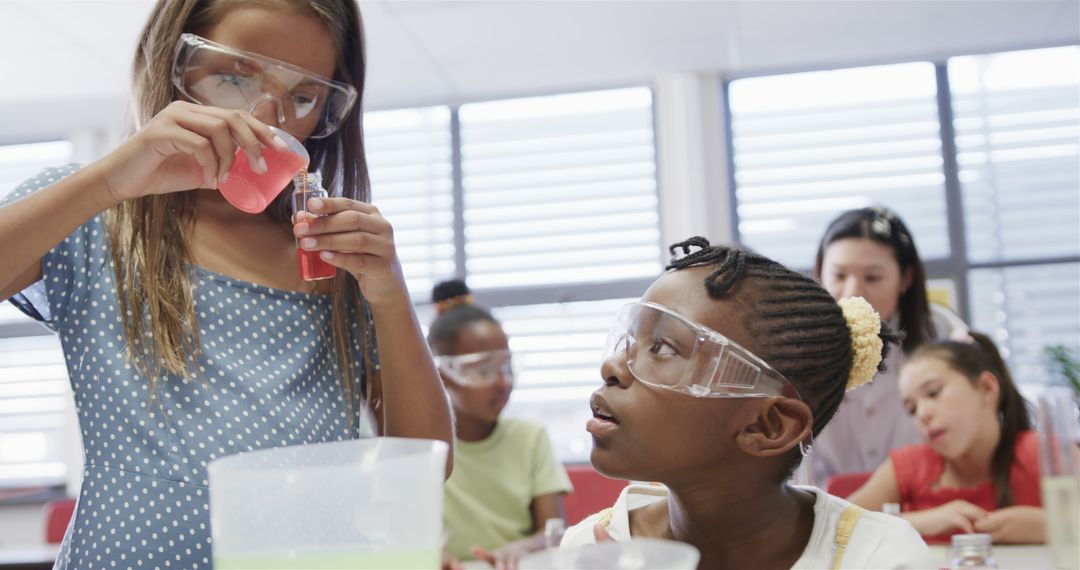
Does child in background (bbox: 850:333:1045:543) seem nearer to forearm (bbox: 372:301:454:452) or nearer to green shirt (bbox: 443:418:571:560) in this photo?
green shirt (bbox: 443:418:571:560)

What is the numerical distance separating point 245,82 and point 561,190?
4.46 meters

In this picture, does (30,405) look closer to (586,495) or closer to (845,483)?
(586,495)

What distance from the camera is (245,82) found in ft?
3.82

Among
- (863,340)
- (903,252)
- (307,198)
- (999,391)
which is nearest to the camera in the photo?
(307,198)

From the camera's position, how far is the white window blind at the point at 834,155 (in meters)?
5.26

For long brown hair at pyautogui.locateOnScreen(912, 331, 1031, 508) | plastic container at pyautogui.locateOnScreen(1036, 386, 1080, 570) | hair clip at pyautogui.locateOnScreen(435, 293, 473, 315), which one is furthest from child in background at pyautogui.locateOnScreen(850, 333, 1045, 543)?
hair clip at pyautogui.locateOnScreen(435, 293, 473, 315)

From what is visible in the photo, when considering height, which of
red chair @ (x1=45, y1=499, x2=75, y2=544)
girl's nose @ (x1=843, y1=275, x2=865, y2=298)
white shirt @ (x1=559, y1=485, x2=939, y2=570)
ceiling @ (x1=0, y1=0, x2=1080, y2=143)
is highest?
ceiling @ (x1=0, y1=0, x2=1080, y2=143)

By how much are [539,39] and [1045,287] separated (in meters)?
2.95

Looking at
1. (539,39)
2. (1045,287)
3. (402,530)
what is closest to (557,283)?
(539,39)

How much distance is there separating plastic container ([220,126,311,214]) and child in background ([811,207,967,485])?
196cm

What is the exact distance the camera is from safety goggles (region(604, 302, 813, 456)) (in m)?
1.16

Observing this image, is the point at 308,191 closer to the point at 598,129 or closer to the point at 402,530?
the point at 402,530

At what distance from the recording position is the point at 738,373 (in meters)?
1.17

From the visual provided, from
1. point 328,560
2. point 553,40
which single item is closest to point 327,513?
point 328,560
